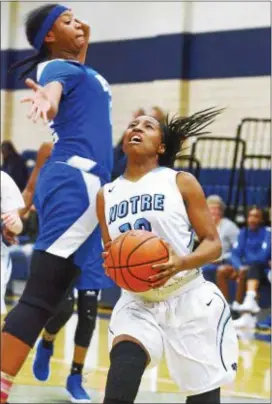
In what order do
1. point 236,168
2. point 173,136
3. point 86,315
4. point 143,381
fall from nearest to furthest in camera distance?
point 173,136 → point 86,315 → point 143,381 → point 236,168

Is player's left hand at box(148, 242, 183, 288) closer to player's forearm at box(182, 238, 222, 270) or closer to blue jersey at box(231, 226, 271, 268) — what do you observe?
player's forearm at box(182, 238, 222, 270)

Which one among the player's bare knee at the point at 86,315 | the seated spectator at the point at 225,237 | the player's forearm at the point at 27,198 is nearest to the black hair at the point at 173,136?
the player's bare knee at the point at 86,315

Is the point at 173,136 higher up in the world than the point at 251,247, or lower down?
higher up

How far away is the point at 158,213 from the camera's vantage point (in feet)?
14.9

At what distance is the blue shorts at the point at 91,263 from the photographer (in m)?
5.18

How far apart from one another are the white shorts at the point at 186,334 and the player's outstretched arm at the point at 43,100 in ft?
2.90

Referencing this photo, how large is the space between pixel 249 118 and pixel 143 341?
9436 mm

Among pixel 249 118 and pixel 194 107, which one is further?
pixel 194 107

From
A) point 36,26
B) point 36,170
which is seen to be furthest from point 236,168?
point 36,26

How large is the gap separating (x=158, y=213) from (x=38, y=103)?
71cm

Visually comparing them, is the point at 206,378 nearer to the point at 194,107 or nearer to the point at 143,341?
the point at 143,341

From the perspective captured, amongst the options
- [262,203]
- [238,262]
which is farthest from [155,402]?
[262,203]

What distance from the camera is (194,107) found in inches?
591

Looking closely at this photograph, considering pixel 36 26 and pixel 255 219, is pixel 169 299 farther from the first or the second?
pixel 255 219
